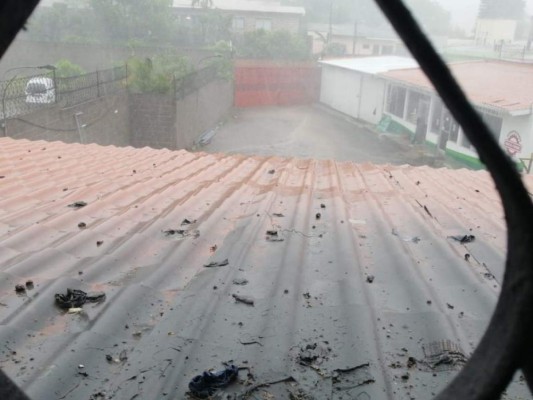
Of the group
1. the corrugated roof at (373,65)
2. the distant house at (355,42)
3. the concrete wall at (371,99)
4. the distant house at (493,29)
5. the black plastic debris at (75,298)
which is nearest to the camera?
the black plastic debris at (75,298)

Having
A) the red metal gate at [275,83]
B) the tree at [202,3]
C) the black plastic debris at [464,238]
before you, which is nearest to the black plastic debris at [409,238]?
the black plastic debris at [464,238]

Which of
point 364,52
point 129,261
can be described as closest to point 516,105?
point 129,261

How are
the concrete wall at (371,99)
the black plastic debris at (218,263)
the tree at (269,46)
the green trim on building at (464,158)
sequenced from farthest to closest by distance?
the tree at (269,46) → the concrete wall at (371,99) → the green trim on building at (464,158) → the black plastic debris at (218,263)

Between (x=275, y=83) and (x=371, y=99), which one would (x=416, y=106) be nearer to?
(x=371, y=99)

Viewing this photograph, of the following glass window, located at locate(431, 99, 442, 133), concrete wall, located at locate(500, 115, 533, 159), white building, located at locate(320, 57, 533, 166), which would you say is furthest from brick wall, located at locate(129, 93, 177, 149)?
concrete wall, located at locate(500, 115, 533, 159)

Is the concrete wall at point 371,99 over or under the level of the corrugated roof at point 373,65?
under

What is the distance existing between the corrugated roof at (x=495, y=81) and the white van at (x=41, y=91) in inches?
296

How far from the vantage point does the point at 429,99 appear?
17.3m

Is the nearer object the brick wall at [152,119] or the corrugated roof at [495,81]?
the corrugated roof at [495,81]

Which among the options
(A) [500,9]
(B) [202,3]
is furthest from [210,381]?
(A) [500,9]

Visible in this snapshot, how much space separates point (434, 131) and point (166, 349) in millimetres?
16364

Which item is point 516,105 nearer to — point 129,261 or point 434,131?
point 434,131

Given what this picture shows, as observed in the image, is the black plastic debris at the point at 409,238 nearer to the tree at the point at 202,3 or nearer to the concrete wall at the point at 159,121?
the concrete wall at the point at 159,121

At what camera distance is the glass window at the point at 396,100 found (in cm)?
1941
